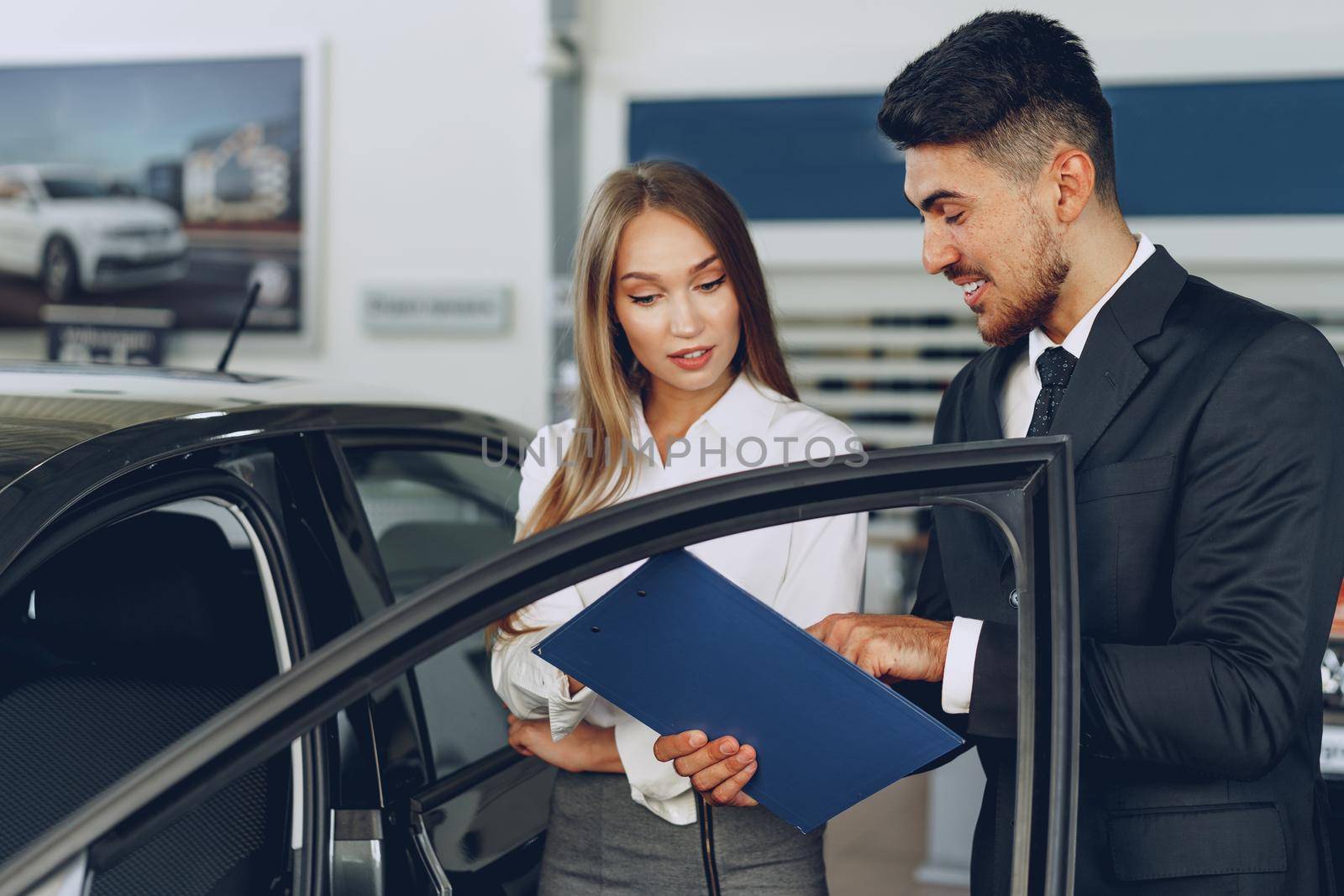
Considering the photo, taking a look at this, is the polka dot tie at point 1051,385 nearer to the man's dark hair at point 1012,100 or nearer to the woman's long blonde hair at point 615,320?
the man's dark hair at point 1012,100

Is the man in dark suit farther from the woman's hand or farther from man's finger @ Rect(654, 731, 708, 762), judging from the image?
the woman's hand

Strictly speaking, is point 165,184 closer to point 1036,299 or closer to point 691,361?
point 691,361


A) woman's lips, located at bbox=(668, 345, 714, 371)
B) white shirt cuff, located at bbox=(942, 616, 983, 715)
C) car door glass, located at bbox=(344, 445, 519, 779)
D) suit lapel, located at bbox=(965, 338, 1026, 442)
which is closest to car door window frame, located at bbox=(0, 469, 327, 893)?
car door glass, located at bbox=(344, 445, 519, 779)

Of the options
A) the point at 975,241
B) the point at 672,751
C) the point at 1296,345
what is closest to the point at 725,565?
the point at 672,751

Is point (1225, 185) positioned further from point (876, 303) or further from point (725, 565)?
point (725, 565)

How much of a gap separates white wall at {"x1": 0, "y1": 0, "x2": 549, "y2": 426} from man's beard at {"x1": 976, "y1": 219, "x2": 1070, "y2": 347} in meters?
4.31

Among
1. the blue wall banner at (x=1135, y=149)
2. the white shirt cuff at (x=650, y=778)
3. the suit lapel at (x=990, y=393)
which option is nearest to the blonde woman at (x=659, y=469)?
the white shirt cuff at (x=650, y=778)

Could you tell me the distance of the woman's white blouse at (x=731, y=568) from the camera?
134cm

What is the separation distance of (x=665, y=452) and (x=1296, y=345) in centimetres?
69

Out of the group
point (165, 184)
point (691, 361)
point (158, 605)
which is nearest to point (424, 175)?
point (165, 184)

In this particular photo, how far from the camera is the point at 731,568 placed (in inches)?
54.7

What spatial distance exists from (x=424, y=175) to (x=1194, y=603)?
16.6 feet

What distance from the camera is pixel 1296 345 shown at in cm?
114

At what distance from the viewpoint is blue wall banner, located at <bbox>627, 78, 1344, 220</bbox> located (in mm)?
4977
